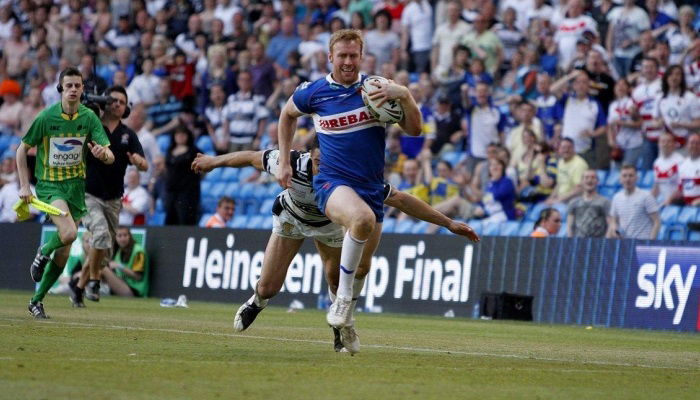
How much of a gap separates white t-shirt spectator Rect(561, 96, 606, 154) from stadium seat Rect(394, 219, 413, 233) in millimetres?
3061

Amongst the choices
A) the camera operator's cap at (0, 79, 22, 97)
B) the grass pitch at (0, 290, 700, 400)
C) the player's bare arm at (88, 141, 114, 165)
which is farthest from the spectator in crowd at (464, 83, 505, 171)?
the camera operator's cap at (0, 79, 22, 97)

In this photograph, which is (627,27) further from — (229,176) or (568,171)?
(229,176)

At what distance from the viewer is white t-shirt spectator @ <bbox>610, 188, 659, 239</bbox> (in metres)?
18.9

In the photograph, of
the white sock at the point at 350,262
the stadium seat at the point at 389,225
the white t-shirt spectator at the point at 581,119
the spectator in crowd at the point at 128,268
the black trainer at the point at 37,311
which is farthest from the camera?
the spectator in crowd at the point at 128,268

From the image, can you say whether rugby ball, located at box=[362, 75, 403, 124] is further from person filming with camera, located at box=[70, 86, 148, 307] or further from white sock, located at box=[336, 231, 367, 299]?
person filming with camera, located at box=[70, 86, 148, 307]

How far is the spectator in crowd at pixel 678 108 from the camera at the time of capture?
19.7 metres

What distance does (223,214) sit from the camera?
2355 cm

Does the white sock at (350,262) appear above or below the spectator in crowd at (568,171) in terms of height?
below

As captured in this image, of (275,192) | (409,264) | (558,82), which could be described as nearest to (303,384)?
(409,264)

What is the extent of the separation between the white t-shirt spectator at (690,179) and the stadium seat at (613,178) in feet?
5.30

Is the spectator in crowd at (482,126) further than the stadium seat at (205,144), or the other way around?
the stadium seat at (205,144)

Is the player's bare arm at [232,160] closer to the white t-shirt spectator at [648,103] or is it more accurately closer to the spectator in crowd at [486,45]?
the white t-shirt spectator at [648,103]

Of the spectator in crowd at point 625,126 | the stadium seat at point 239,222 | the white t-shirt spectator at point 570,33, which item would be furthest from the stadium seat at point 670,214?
the stadium seat at point 239,222

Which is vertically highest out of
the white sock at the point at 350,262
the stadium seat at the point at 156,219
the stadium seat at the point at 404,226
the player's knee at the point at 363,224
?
the stadium seat at the point at 404,226
